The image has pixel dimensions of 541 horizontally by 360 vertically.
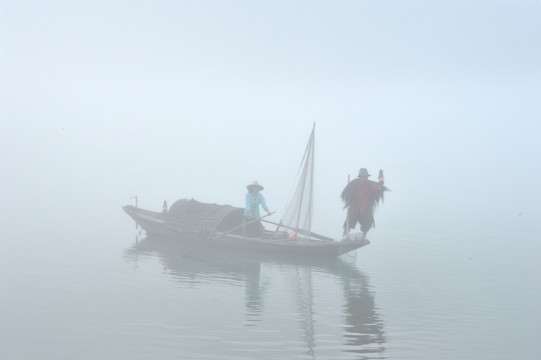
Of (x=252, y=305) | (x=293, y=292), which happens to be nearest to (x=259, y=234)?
(x=293, y=292)

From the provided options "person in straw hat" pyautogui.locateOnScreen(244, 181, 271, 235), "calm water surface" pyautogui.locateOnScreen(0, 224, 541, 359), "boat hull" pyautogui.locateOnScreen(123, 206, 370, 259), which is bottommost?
"calm water surface" pyautogui.locateOnScreen(0, 224, 541, 359)

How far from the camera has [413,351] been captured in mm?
8219

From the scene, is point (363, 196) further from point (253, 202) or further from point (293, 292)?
point (253, 202)

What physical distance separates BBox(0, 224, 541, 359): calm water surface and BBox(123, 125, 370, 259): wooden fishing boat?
0.39 metres

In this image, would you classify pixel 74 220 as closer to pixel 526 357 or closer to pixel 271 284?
pixel 271 284

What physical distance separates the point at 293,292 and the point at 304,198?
3.97m

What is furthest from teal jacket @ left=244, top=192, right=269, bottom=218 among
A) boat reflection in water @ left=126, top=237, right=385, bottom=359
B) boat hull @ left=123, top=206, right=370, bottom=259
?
boat reflection in water @ left=126, top=237, right=385, bottom=359

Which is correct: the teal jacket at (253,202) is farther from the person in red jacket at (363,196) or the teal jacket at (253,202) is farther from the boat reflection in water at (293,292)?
the person in red jacket at (363,196)

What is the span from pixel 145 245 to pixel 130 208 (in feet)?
7.40

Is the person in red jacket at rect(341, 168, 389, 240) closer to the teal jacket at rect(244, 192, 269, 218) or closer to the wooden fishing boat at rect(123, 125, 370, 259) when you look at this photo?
the wooden fishing boat at rect(123, 125, 370, 259)

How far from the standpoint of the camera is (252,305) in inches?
417

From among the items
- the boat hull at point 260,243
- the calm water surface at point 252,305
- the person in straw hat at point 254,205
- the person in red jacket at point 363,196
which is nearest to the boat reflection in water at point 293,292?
the calm water surface at point 252,305

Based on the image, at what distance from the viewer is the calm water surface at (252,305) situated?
812 cm

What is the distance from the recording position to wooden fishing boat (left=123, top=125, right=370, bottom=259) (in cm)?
1501
